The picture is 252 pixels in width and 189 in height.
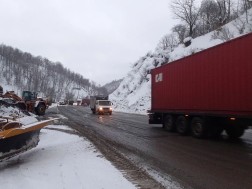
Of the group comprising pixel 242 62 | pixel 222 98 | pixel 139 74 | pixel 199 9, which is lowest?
pixel 222 98

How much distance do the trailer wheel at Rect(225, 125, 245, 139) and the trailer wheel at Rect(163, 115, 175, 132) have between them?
11.7 feet

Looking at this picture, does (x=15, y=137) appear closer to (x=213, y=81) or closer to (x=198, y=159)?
(x=198, y=159)

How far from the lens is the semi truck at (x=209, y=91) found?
13.0 metres

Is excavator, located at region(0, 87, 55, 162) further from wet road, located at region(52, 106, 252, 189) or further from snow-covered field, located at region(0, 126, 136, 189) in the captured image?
wet road, located at region(52, 106, 252, 189)

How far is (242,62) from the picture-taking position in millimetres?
12922

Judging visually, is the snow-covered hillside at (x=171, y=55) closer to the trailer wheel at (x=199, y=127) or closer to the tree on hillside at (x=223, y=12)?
the tree on hillside at (x=223, y=12)

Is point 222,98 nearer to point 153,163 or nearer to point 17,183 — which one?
point 153,163

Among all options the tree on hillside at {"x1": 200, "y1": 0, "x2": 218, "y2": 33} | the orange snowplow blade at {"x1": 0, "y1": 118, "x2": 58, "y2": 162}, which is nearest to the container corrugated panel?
the orange snowplow blade at {"x1": 0, "y1": 118, "x2": 58, "y2": 162}

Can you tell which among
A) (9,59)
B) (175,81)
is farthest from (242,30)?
(9,59)

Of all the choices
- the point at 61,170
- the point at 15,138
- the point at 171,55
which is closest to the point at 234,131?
the point at 61,170

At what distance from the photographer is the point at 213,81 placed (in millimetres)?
14922

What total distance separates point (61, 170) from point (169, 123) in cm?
1132

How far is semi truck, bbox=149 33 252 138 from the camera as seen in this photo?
13.0 meters

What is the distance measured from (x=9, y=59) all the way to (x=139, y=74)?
117312mm
